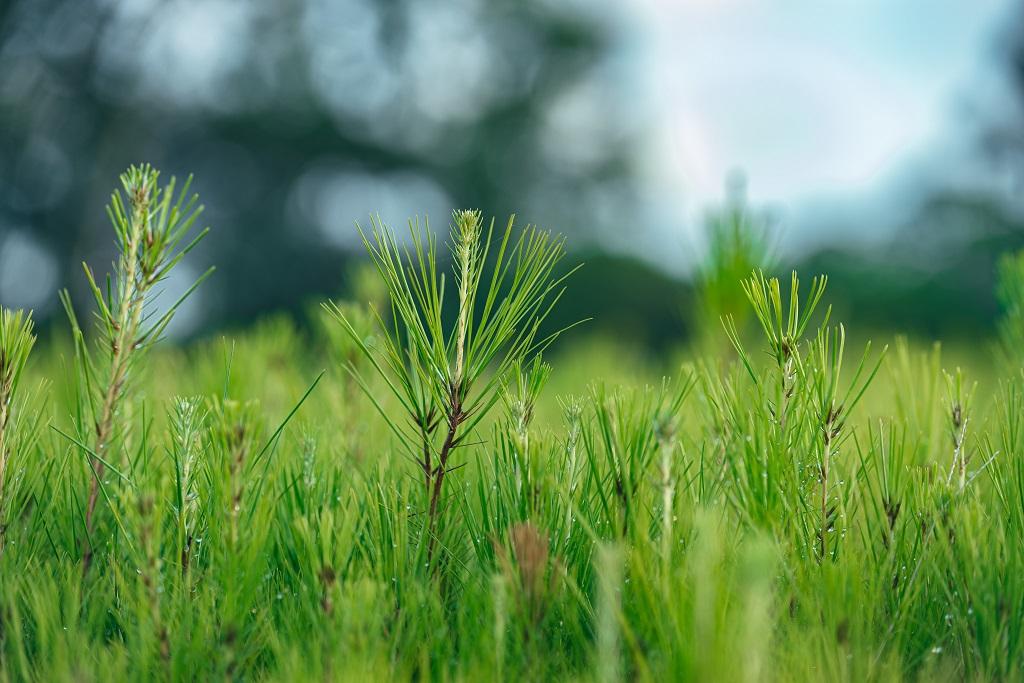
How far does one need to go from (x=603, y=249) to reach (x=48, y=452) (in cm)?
629

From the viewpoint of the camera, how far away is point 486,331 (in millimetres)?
653

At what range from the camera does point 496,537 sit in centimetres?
62

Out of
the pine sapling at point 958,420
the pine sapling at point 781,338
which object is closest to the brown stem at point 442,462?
the pine sapling at point 781,338

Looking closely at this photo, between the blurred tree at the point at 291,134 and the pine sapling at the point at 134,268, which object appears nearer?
the pine sapling at the point at 134,268

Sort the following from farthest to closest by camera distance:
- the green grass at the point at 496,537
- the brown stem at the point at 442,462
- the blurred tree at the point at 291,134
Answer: the blurred tree at the point at 291,134 → the brown stem at the point at 442,462 → the green grass at the point at 496,537

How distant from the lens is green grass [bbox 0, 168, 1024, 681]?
20.2 inches

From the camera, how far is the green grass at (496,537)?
0.51 metres

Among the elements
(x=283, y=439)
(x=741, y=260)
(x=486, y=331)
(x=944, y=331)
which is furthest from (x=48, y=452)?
(x=944, y=331)

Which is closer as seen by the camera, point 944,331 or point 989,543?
point 989,543

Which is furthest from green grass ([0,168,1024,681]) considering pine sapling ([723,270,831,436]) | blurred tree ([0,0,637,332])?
blurred tree ([0,0,637,332])

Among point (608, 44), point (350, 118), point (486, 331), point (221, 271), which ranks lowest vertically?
point (486, 331)

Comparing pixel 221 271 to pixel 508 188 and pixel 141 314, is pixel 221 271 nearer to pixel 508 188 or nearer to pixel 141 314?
pixel 508 188

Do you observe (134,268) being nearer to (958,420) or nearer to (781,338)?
(781,338)

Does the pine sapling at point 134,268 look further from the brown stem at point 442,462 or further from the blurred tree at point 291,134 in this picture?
the blurred tree at point 291,134
